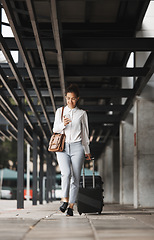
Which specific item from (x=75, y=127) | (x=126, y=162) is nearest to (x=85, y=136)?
(x=75, y=127)

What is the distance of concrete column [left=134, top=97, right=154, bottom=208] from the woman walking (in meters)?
7.20

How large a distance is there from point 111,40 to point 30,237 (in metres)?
7.45

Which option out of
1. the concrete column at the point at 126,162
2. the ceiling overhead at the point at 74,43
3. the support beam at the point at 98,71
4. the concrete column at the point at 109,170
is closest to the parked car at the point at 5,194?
the concrete column at the point at 109,170

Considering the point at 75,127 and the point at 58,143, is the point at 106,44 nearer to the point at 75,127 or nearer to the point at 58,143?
the point at 75,127

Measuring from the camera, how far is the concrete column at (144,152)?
559 inches

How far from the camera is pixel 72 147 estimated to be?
23.4ft

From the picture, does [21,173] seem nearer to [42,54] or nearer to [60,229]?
[42,54]

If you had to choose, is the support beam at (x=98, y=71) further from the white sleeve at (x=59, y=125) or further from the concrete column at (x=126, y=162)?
the concrete column at (x=126, y=162)

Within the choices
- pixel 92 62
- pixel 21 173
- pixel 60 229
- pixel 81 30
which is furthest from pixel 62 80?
pixel 60 229

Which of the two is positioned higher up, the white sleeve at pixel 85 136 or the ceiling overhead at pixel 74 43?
the ceiling overhead at pixel 74 43

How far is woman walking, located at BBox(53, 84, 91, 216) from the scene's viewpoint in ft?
23.4

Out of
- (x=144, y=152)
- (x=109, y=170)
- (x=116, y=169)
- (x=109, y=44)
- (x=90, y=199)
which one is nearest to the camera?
(x=90, y=199)

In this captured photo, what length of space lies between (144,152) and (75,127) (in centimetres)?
734

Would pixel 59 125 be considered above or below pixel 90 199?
above
